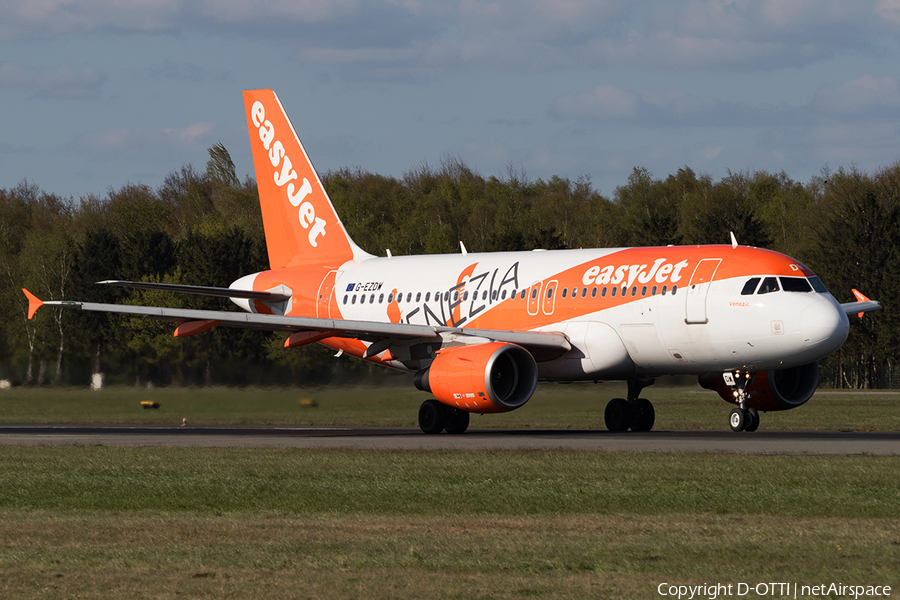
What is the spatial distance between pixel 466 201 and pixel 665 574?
91454mm

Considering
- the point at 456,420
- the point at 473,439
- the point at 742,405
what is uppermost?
the point at 742,405

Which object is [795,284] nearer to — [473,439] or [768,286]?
[768,286]

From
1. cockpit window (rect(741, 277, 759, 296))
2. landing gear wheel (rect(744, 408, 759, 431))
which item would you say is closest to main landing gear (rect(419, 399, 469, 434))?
landing gear wheel (rect(744, 408, 759, 431))

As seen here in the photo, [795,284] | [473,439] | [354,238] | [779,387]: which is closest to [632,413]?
[779,387]

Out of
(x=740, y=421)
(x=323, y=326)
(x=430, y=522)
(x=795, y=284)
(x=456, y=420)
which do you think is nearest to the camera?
(x=430, y=522)

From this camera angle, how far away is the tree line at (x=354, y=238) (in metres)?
33.6

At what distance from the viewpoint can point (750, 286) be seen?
25.0 meters

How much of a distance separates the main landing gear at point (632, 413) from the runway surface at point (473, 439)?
0.48 metres

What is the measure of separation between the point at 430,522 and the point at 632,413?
16.6 meters

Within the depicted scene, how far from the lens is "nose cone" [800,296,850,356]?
2412 centimetres

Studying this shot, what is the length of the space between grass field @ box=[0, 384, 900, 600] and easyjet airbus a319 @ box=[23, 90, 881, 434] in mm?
5443

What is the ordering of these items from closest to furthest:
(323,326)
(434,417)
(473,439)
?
(473,439) < (323,326) < (434,417)

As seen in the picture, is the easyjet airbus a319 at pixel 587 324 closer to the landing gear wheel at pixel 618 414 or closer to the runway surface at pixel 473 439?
the landing gear wheel at pixel 618 414

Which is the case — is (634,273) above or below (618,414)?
above
